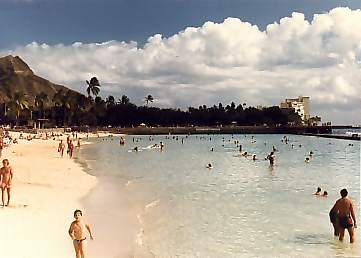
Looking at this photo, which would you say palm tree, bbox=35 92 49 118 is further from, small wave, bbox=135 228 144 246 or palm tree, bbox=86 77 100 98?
small wave, bbox=135 228 144 246

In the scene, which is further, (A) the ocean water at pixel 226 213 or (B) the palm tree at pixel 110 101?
(B) the palm tree at pixel 110 101

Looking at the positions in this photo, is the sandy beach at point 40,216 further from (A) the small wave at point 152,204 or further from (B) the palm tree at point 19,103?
(B) the palm tree at point 19,103

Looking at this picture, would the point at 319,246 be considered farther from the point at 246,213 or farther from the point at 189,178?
the point at 189,178

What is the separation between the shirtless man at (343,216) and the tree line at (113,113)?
293ft

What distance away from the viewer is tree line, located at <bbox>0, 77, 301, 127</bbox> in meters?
106

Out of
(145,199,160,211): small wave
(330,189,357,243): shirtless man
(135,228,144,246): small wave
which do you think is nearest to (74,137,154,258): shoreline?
(135,228,144,246): small wave

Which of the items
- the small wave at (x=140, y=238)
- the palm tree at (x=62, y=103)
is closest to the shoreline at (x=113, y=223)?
the small wave at (x=140, y=238)

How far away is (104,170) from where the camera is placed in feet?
91.2

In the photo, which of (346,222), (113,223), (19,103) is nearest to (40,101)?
(19,103)

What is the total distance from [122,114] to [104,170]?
9900 cm

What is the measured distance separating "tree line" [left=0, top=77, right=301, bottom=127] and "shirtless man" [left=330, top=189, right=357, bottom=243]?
89.4 metres

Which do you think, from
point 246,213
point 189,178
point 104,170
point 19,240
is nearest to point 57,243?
point 19,240

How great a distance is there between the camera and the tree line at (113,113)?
4166 inches

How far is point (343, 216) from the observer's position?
33.3ft
